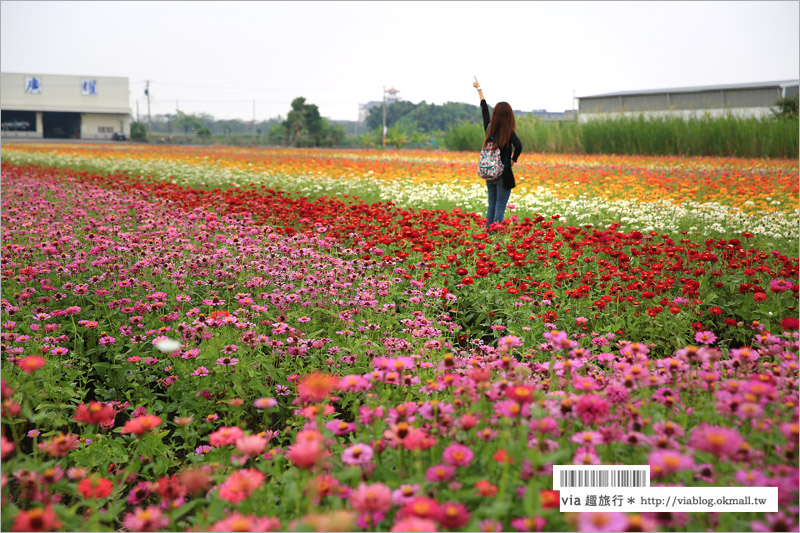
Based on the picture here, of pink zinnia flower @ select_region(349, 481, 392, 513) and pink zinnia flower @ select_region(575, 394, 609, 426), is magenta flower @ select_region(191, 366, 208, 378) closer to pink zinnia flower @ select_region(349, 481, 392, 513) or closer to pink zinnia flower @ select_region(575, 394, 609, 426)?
pink zinnia flower @ select_region(349, 481, 392, 513)

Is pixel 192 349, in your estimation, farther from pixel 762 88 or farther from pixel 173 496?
pixel 762 88

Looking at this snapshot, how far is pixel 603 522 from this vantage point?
1154 mm

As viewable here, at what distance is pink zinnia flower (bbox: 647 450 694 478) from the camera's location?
1279 mm

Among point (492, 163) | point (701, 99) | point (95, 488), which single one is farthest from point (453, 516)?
point (701, 99)

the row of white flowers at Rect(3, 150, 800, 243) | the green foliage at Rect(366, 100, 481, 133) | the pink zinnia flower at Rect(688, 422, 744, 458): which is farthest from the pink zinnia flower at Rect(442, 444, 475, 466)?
the green foliage at Rect(366, 100, 481, 133)

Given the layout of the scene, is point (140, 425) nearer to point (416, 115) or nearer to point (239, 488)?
point (239, 488)

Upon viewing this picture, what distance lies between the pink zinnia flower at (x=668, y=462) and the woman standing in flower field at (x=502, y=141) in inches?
183

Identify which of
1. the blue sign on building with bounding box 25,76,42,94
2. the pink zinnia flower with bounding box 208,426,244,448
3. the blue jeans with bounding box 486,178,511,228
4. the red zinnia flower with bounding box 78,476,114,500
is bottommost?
the red zinnia flower with bounding box 78,476,114,500

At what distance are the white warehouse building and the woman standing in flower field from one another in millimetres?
52150

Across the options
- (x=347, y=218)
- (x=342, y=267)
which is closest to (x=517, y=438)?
(x=342, y=267)

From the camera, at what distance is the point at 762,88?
28484mm

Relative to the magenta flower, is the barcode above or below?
above

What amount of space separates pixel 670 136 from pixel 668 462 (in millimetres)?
16616

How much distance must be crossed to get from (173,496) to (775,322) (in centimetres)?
358
